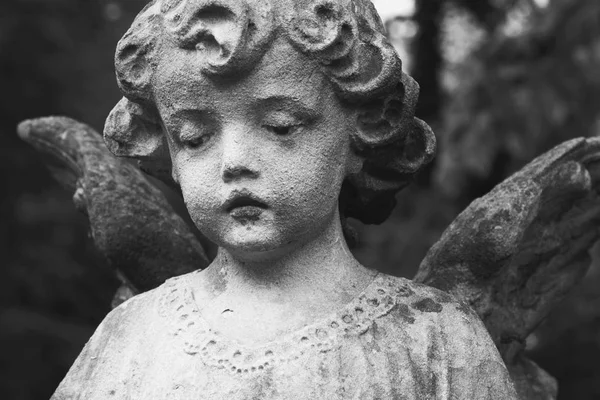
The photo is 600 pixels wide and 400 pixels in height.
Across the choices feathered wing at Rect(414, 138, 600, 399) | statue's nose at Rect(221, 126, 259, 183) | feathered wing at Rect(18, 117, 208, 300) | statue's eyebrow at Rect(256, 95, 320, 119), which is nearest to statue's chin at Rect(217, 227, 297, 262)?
statue's nose at Rect(221, 126, 259, 183)

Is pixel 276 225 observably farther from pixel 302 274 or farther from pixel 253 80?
pixel 253 80

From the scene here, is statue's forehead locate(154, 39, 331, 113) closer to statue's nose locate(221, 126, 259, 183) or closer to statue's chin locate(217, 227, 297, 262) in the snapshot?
statue's nose locate(221, 126, 259, 183)

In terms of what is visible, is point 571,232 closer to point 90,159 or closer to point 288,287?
point 288,287

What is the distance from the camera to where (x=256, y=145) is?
302cm

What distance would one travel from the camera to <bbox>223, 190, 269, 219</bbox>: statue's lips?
119 inches

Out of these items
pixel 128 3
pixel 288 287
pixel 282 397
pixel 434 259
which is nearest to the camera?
pixel 282 397

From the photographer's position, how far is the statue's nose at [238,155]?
299cm

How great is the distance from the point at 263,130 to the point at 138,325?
0.61 m

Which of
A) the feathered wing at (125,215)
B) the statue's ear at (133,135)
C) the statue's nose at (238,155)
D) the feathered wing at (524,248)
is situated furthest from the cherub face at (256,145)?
the feathered wing at (125,215)

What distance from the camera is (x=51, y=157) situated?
417 cm

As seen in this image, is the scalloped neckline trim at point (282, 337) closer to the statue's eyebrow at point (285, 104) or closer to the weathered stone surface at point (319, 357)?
the weathered stone surface at point (319, 357)

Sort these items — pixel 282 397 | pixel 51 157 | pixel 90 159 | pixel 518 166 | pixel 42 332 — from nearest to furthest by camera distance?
1. pixel 282 397
2. pixel 90 159
3. pixel 51 157
4. pixel 518 166
5. pixel 42 332

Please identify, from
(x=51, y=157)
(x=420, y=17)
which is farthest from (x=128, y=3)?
(x=51, y=157)

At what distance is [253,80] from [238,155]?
0.57ft
